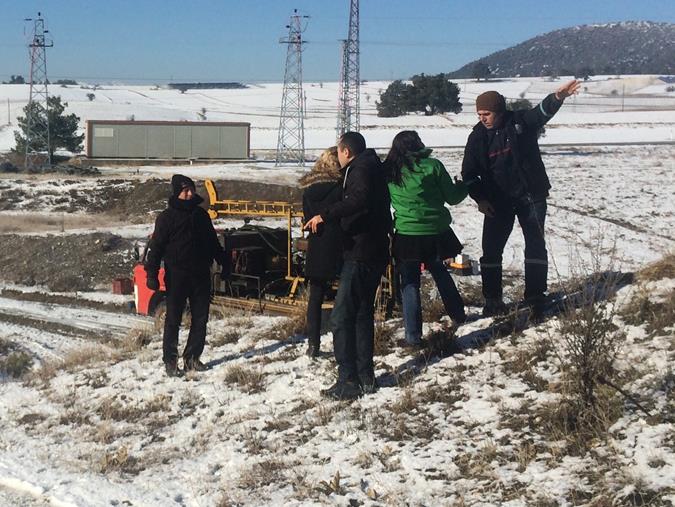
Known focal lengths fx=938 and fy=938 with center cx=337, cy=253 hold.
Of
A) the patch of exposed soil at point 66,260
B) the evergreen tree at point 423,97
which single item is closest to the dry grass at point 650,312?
the patch of exposed soil at point 66,260

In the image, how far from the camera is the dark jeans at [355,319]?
21.8ft

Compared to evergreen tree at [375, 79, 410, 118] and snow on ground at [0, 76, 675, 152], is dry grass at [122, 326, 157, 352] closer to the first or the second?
snow on ground at [0, 76, 675, 152]

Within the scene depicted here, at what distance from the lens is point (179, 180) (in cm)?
814

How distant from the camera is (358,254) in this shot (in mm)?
6594

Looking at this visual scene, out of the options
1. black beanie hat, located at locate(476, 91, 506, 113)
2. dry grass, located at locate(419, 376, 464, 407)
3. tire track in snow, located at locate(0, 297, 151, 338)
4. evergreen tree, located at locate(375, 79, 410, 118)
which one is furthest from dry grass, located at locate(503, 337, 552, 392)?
evergreen tree, located at locate(375, 79, 410, 118)

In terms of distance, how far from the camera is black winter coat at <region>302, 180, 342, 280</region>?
712cm

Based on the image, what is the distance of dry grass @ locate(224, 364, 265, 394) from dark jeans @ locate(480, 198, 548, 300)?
7.06 feet

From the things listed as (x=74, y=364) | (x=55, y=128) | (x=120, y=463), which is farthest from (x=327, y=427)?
(x=55, y=128)

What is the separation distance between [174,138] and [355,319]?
41349 millimetres

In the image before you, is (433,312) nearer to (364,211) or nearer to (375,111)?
(364,211)

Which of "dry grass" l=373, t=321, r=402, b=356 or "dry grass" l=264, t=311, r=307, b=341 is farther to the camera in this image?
"dry grass" l=264, t=311, r=307, b=341

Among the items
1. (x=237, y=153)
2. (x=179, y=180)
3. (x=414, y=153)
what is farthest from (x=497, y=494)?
(x=237, y=153)

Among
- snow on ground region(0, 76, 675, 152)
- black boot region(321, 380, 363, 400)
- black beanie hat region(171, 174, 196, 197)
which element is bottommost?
black boot region(321, 380, 363, 400)

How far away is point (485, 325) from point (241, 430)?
8.02 ft
